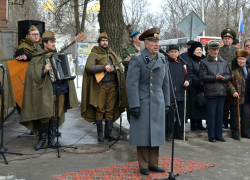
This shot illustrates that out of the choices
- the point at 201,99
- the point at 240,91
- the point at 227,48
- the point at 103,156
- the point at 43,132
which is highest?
the point at 227,48

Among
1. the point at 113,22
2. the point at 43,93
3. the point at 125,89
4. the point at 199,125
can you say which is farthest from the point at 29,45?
the point at 199,125

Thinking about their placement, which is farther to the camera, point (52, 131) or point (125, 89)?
point (125, 89)

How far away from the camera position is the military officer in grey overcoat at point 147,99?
19.5 ft

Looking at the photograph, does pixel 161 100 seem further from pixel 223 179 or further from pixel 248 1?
pixel 248 1

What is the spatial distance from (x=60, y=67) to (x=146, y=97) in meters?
2.20

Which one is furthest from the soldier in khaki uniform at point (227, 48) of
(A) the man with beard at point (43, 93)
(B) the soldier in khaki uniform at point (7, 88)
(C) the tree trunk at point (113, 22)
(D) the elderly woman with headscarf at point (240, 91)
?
(B) the soldier in khaki uniform at point (7, 88)

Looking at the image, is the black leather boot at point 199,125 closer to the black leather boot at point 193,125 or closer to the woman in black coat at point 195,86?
the black leather boot at point 193,125

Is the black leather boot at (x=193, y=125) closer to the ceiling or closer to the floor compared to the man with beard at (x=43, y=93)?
closer to the floor

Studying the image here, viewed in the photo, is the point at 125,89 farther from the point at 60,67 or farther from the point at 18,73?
the point at 18,73

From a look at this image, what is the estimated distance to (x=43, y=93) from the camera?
25.2ft

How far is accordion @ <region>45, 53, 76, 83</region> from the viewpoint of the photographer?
24.3ft

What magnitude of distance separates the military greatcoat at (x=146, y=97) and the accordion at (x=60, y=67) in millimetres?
1886

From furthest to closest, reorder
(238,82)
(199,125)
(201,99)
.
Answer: (199,125) → (201,99) → (238,82)

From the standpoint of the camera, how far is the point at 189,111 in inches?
375
